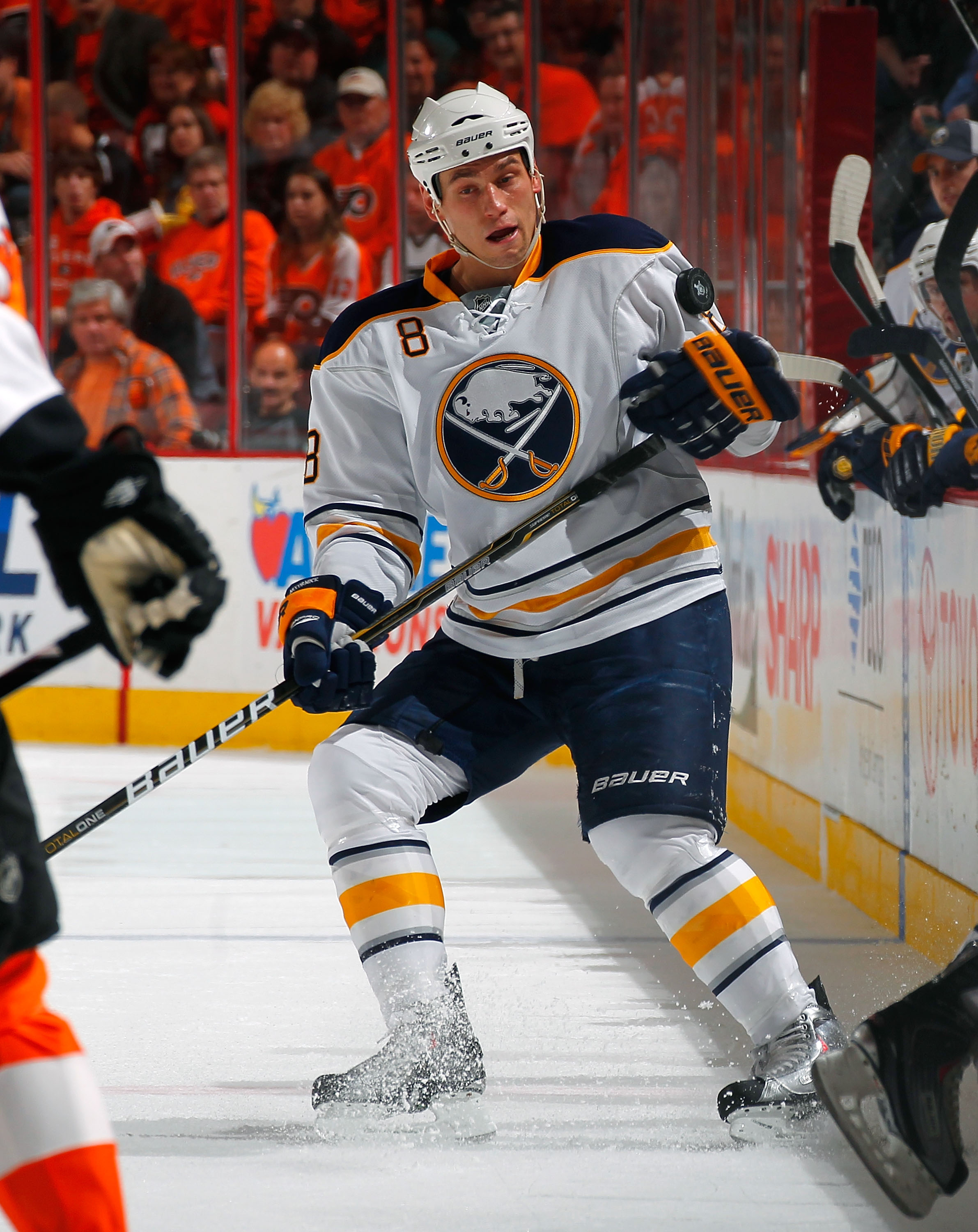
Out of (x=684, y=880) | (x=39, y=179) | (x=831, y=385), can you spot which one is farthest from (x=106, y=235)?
(x=684, y=880)

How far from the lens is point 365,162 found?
19.0 ft

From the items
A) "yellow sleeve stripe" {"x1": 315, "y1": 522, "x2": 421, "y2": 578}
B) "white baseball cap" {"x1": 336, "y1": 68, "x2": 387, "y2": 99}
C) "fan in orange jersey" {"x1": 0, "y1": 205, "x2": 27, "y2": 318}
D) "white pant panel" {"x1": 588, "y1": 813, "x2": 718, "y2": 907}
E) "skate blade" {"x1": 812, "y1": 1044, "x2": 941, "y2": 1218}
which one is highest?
"fan in orange jersey" {"x1": 0, "y1": 205, "x2": 27, "y2": 318}

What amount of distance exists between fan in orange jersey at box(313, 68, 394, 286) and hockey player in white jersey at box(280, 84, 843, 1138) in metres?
3.66

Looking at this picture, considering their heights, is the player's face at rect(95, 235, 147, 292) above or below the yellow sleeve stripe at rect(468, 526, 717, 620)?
below

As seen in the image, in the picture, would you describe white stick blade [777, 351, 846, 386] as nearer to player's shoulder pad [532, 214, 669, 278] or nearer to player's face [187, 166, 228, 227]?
player's shoulder pad [532, 214, 669, 278]

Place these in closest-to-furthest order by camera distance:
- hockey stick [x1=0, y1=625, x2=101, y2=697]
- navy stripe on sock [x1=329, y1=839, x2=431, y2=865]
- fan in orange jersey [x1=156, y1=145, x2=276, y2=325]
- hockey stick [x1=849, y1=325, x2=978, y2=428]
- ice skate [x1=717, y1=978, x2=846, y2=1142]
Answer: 1. hockey stick [x1=0, y1=625, x2=101, y2=697]
2. ice skate [x1=717, y1=978, x2=846, y2=1142]
3. navy stripe on sock [x1=329, y1=839, x2=431, y2=865]
4. hockey stick [x1=849, y1=325, x2=978, y2=428]
5. fan in orange jersey [x1=156, y1=145, x2=276, y2=325]

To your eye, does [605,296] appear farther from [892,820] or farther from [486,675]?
[892,820]

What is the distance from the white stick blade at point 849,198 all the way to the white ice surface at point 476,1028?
1.32 m

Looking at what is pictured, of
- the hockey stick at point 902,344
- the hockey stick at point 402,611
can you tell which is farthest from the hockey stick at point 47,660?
the hockey stick at point 902,344

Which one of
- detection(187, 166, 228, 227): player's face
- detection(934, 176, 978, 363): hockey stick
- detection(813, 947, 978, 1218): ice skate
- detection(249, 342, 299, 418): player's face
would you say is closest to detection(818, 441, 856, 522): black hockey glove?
detection(934, 176, 978, 363): hockey stick

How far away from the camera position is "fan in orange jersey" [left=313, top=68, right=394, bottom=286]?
5758 mm

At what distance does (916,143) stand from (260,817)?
2.26m

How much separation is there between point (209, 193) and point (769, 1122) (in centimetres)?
460

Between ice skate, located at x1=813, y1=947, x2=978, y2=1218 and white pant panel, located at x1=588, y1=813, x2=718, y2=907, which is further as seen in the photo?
white pant panel, located at x1=588, y1=813, x2=718, y2=907
